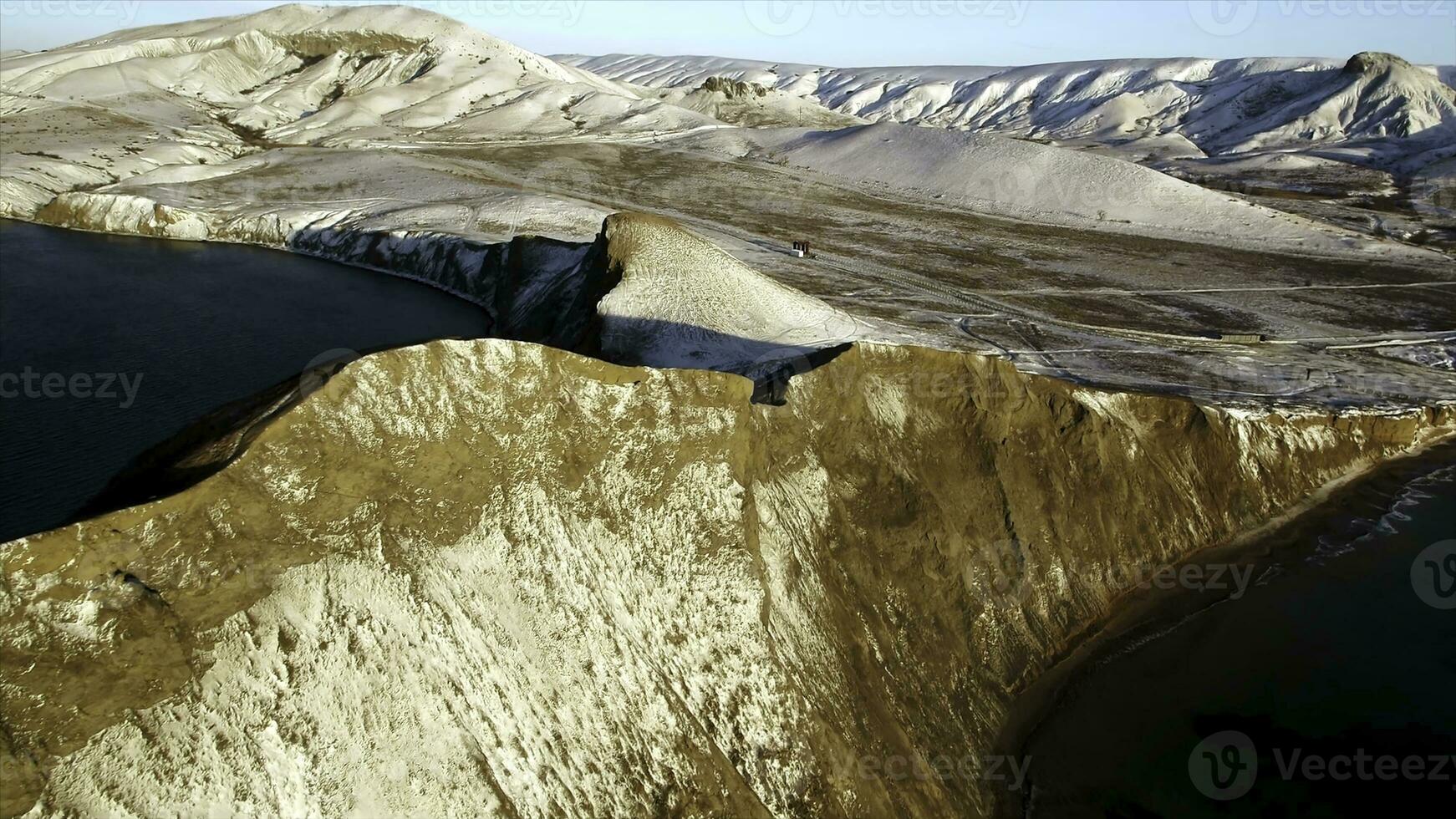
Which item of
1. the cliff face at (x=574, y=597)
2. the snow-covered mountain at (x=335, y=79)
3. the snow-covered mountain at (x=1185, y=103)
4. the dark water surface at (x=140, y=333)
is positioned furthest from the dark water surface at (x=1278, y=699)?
A: the snow-covered mountain at (x=1185, y=103)

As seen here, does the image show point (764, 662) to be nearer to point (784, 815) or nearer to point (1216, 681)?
point (784, 815)

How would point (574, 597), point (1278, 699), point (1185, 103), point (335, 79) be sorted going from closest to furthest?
1. point (574, 597)
2. point (1278, 699)
3. point (335, 79)
4. point (1185, 103)

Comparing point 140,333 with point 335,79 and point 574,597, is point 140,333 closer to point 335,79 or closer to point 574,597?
point 574,597

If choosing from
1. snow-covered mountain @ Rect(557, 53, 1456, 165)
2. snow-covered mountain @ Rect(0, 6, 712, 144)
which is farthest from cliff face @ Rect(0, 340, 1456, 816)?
snow-covered mountain @ Rect(557, 53, 1456, 165)

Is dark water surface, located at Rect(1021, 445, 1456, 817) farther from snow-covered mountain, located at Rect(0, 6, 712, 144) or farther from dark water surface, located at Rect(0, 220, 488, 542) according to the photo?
snow-covered mountain, located at Rect(0, 6, 712, 144)

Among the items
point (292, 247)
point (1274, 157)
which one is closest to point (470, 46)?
point (292, 247)

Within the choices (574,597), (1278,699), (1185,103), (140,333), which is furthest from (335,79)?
(1185,103)

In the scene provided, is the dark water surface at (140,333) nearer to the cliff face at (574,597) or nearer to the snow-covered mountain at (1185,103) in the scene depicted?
the cliff face at (574,597)
